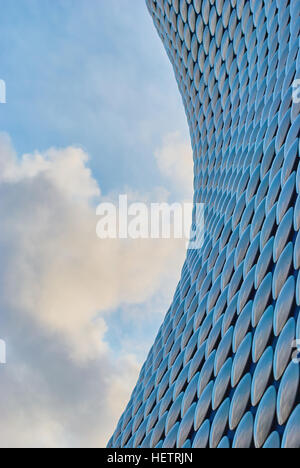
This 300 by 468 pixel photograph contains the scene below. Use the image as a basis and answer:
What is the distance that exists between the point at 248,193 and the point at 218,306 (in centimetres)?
283

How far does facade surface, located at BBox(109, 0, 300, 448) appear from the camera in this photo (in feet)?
33.3

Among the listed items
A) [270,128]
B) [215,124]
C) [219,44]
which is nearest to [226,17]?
[219,44]

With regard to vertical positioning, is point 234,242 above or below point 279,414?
above

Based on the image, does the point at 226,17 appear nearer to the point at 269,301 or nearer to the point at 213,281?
the point at 213,281

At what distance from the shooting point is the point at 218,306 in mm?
13805

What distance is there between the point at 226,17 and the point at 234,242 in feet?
42.1

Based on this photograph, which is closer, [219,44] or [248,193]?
[248,193]

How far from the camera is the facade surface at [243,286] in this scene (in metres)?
10.1

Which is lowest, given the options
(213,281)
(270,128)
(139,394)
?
(139,394)

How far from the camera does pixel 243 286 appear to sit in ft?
41.5
